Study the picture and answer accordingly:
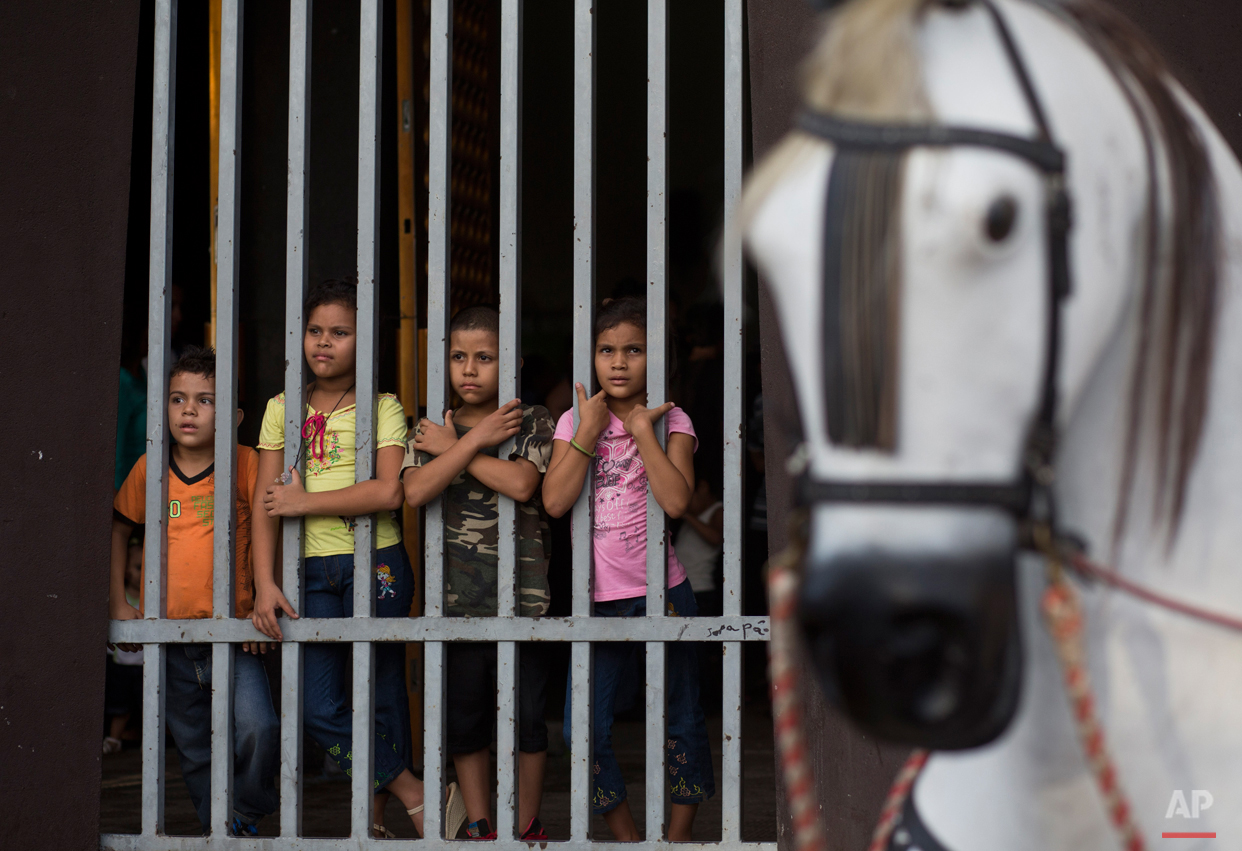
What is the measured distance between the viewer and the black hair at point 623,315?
3260 millimetres

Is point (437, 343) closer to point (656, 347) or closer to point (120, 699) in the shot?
point (656, 347)

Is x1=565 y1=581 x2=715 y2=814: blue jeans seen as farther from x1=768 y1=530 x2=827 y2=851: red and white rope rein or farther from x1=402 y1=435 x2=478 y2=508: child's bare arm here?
x1=768 y1=530 x2=827 y2=851: red and white rope rein

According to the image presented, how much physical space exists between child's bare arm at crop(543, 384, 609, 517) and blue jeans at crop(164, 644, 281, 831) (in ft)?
3.22

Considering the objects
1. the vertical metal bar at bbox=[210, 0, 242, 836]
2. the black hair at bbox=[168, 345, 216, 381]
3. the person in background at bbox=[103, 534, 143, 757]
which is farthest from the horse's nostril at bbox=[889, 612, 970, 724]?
the person in background at bbox=[103, 534, 143, 757]

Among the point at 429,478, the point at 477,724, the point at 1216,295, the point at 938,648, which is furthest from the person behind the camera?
the point at 477,724

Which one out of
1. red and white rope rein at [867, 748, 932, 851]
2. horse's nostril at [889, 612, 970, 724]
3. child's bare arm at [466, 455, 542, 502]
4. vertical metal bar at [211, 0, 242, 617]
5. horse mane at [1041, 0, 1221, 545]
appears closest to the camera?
horse's nostril at [889, 612, 970, 724]

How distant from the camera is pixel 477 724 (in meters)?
3.30

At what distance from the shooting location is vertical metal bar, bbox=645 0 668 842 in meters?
3.00

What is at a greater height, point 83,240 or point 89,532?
point 83,240

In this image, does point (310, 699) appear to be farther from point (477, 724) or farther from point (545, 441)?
point (545, 441)

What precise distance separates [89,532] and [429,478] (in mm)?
896

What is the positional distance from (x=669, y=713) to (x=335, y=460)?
3.74 feet

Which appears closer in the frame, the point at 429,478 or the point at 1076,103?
the point at 1076,103

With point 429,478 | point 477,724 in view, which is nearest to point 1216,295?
point 429,478
